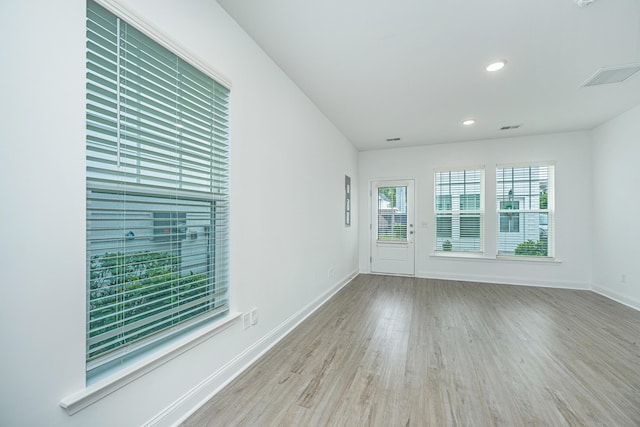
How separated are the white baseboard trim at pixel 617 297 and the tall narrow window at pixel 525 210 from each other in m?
0.78

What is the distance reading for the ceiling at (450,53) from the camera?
76.6 inches

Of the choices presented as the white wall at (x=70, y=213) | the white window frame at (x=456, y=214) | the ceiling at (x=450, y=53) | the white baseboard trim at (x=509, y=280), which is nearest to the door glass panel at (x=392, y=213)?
the white window frame at (x=456, y=214)

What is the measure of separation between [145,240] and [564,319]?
4509 millimetres

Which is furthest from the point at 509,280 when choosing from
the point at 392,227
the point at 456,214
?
the point at 392,227

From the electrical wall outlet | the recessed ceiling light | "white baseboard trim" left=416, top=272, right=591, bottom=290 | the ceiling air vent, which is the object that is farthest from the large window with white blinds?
"white baseboard trim" left=416, top=272, right=591, bottom=290

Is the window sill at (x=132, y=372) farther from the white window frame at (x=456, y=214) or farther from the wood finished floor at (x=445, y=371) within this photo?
the white window frame at (x=456, y=214)

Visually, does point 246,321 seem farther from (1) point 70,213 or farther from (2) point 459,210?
(2) point 459,210

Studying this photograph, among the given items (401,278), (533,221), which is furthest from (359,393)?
(533,221)

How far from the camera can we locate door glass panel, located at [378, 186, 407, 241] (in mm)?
5711

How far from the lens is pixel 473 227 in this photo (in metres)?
5.27

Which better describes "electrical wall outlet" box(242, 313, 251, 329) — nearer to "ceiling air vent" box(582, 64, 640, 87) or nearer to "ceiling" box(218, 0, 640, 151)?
"ceiling" box(218, 0, 640, 151)

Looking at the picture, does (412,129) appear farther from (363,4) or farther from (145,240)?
(145,240)

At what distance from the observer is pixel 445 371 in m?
2.13

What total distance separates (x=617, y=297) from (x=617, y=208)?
1.34 metres
